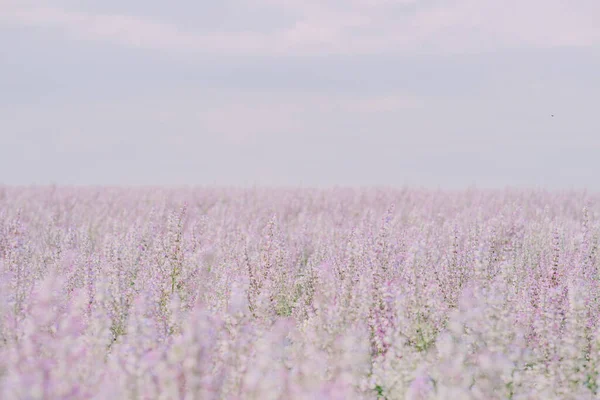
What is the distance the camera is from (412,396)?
411 cm

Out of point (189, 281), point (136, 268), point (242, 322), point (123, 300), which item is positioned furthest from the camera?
point (136, 268)

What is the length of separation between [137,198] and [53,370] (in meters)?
24.8

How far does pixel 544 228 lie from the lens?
16.8 m

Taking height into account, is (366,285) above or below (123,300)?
above

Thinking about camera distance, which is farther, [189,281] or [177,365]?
[189,281]

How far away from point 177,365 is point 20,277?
5.07m

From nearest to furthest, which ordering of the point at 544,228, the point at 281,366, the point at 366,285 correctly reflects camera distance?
the point at 281,366, the point at 366,285, the point at 544,228

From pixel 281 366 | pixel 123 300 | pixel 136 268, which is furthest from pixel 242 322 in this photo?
pixel 136 268

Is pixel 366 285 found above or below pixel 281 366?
above

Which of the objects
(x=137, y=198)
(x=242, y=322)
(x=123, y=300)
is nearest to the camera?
(x=242, y=322)

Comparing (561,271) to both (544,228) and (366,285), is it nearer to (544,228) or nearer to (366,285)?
(366,285)

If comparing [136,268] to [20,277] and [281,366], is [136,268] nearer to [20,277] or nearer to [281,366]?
[20,277]

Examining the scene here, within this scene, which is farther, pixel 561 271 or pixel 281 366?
pixel 561 271

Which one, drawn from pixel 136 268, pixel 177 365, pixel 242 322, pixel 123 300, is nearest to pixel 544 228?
pixel 136 268
